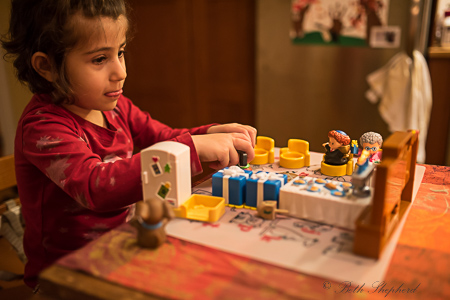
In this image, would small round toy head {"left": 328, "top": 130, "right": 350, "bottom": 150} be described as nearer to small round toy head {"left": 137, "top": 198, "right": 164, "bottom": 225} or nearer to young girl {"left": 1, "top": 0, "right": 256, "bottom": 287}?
young girl {"left": 1, "top": 0, "right": 256, "bottom": 287}

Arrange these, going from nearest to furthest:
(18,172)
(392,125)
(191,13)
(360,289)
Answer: (360,289)
(18,172)
(392,125)
(191,13)

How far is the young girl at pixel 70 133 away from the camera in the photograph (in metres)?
0.70

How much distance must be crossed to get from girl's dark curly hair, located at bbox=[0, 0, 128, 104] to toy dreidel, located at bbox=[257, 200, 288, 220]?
0.46 meters

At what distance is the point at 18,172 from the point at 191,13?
184 cm

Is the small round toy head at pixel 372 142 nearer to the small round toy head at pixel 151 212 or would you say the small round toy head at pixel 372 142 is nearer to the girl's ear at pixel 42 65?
the small round toy head at pixel 151 212

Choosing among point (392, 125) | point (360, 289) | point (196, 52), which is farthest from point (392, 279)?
point (196, 52)

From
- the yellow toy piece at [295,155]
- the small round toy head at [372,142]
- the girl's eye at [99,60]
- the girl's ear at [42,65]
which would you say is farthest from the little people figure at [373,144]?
the girl's ear at [42,65]

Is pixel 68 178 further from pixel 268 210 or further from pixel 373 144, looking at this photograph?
pixel 373 144

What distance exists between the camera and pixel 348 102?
199cm

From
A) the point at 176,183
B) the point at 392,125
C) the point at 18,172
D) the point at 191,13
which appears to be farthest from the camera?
the point at 191,13

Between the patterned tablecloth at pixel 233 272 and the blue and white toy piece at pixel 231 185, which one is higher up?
the blue and white toy piece at pixel 231 185

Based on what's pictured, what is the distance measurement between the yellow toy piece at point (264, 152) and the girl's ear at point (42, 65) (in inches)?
18.6

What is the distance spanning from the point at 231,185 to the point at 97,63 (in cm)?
37

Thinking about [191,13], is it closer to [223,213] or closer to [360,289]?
[223,213]
